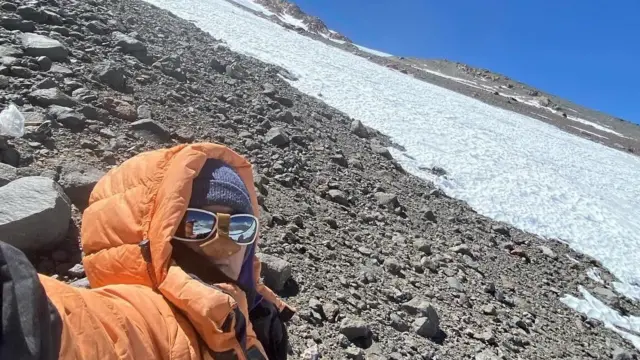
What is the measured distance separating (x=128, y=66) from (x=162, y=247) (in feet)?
24.4

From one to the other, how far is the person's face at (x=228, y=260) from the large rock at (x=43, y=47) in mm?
5900

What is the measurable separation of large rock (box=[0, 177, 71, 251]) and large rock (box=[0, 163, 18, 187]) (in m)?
0.28

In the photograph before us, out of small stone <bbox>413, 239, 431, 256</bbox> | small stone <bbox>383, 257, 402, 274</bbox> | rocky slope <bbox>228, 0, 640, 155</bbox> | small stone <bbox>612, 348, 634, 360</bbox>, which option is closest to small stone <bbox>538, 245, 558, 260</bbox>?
small stone <bbox>612, 348, 634, 360</bbox>

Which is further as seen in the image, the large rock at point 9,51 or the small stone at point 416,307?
the large rock at point 9,51

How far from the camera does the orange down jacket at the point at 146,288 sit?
57.5 inches

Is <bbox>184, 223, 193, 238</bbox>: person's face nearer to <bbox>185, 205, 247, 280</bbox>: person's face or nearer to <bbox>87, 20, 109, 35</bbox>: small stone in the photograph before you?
<bbox>185, 205, 247, 280</bbox>: person's face

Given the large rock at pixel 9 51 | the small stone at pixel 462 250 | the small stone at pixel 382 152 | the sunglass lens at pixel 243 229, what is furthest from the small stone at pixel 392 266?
the large rock at pixel 9 51

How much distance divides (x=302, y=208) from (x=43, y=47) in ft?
13.9

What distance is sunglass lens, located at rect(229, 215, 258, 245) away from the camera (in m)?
2.33

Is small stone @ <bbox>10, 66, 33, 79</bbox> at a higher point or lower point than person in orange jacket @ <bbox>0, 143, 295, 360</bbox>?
lower

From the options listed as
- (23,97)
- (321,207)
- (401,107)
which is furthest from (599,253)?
(23,97)

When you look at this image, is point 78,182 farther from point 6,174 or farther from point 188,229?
point 188,229

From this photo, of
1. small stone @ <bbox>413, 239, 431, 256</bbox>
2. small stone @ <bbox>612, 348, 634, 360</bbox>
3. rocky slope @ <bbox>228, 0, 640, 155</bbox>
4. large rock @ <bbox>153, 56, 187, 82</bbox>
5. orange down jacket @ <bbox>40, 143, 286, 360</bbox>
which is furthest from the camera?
rocky slope @ <bbox>228, 0, 640, 155</bbox>

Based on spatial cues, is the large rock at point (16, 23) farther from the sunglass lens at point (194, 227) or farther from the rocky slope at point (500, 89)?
the rocky slope at point (500, 89)
